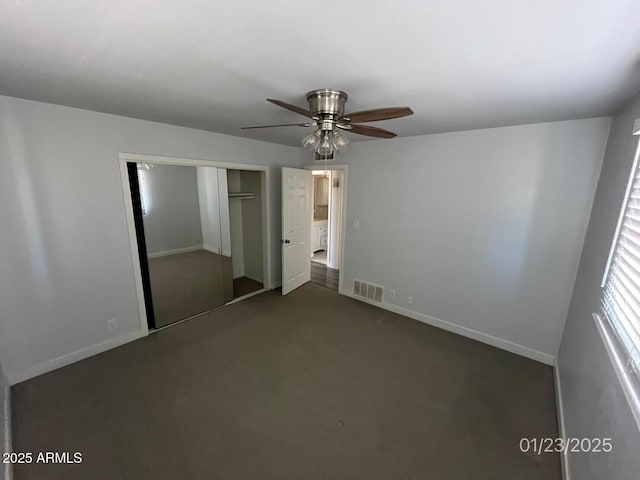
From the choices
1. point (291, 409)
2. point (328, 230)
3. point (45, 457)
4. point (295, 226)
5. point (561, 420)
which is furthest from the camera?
point (328, 230)

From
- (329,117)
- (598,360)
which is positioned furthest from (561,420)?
(329,117)

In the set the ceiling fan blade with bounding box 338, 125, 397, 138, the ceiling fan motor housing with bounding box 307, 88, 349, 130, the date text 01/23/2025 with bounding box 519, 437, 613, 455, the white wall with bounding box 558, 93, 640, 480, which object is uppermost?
the ceiling fan motor housing with bounding box 307, 88, 349, 130

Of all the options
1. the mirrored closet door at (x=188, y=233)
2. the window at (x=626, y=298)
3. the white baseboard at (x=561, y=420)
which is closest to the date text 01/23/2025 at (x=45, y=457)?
the mirrored closet door at (x=188, y=233)

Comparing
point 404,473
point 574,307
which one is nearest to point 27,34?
point 404,473

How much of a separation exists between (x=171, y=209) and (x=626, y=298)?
3.94 meters

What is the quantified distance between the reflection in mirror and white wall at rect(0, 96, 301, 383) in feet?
1.05

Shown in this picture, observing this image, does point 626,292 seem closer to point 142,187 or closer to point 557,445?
point 557,445

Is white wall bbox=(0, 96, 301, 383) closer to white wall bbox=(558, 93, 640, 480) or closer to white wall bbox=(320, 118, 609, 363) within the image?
white wall bbox=(320, 118, 609, 363)

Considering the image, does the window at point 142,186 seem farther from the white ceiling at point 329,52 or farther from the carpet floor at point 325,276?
the carpet floor at point 325,276

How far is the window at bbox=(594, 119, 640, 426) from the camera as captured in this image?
111cm

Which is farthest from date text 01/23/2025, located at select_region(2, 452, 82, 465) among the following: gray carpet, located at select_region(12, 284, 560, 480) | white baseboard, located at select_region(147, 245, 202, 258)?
white baseboard, located at select_region(147, 245, 202, 258)

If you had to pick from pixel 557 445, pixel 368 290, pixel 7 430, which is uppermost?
pixel 368 290

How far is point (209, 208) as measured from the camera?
3633mm

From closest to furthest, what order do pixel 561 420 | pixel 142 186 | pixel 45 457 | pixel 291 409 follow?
pixel 45 457
pixel 561 420
pixel 291 409
pixel 142 186
